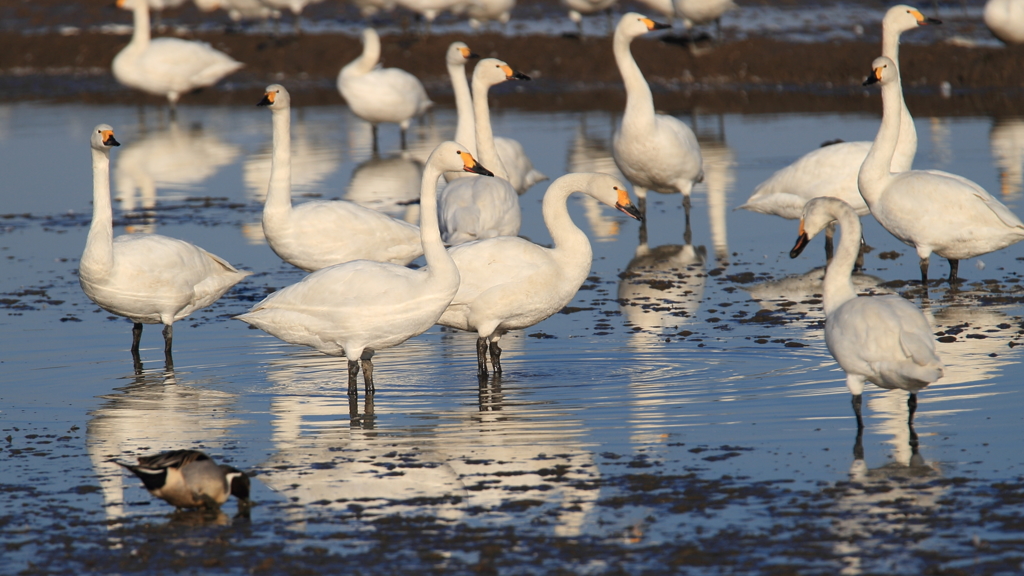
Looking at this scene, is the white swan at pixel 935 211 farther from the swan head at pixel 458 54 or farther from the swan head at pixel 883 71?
the swan head at pixel 458 54

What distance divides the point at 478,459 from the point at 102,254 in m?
3.67

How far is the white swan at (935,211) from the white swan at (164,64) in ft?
59.7

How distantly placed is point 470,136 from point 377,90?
7.97m

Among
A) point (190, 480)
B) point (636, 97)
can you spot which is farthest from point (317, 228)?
point (636, 97)

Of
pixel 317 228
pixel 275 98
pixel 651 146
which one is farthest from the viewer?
pixel 651 146

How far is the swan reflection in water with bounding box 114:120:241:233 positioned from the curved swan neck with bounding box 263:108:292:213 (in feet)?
15.4

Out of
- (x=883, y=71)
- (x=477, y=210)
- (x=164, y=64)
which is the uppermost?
(x=164, y=64)

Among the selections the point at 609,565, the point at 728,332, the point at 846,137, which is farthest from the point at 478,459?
the point at 846,137

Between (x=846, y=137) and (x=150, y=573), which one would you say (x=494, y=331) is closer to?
(x=150, y=573)

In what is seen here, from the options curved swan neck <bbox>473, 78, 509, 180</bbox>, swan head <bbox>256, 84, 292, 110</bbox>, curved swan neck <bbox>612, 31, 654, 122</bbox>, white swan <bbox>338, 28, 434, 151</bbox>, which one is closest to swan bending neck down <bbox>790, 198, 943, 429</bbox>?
swan head <bbox>256, 84, 292, 110</bbox>

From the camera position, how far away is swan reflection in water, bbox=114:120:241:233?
16.8 meters

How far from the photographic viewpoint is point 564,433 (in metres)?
7.17

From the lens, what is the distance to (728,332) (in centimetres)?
959

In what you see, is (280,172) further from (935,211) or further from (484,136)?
(935,211)
